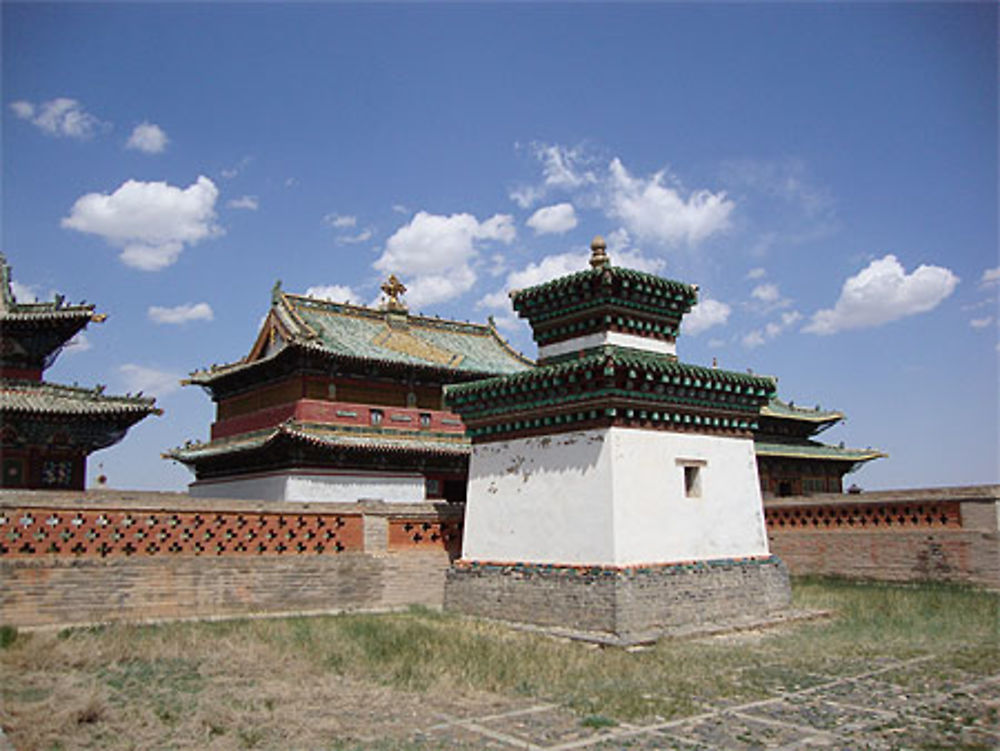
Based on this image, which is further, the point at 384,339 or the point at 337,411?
the point at 384,339

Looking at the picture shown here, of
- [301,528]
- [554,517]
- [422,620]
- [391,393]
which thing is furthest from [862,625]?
[391,393]

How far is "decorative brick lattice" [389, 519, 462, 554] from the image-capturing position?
52.5 feet

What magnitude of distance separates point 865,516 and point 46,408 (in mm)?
19225

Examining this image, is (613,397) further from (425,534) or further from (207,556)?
(207,556)

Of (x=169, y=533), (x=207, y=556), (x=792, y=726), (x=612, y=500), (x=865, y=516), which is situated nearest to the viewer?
(x=792, y=726)

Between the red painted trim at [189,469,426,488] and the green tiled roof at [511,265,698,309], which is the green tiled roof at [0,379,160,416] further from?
the green tiled roof at [511,265,698,309]

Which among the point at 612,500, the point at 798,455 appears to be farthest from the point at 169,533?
the point at 798,455

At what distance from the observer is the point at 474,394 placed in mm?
15602

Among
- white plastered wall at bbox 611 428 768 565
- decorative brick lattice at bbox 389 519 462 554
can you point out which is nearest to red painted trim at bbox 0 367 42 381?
decorative brick lattice at bbox 389 519 462 554

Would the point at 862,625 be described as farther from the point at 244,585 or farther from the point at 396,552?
the point at 244,585

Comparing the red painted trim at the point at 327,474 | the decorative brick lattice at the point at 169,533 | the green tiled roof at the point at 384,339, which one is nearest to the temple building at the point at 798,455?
the green tiled roof at the point at 384,339

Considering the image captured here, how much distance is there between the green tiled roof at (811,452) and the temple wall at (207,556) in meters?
16.9

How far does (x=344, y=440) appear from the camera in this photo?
25.0 metres

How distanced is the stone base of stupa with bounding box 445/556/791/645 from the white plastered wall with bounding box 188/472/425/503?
1043 centimetres
